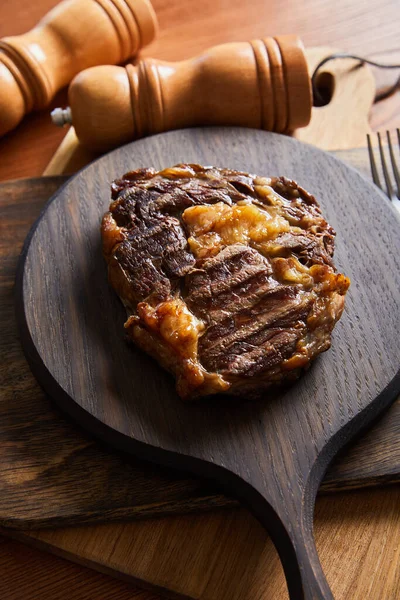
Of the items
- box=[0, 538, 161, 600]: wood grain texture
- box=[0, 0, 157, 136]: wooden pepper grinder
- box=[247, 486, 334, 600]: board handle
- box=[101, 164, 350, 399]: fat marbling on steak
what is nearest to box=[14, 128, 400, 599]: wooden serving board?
box=[247, 486, 334, 600]: board handle

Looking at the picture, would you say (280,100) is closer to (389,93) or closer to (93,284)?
(389,93)

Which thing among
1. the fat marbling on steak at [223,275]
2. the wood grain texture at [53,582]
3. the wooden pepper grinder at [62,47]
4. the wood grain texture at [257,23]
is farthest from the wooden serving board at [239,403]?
the wood grain texture at [257,23]

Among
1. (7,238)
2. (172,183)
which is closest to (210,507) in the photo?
(172,183)

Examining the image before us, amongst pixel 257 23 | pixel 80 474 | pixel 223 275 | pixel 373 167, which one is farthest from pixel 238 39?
pixel 80 474

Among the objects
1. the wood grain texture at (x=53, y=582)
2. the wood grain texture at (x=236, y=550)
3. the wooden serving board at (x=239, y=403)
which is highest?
the wooden serving board at (x=239, y=403)

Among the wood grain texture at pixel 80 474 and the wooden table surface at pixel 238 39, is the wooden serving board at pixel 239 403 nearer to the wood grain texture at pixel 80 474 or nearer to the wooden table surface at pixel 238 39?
the wood grain texture at pixel 80 474

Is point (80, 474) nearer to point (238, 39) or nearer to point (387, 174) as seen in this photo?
point (387, 174)
